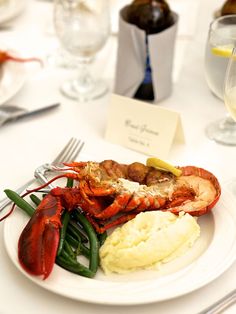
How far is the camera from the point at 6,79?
3.73 feet

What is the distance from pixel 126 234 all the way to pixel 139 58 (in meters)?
0.51

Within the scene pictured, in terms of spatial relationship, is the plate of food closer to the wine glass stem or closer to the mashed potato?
the mashed potato

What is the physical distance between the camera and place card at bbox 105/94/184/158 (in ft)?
3.00

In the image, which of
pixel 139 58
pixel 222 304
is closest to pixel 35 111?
pixel 139 58

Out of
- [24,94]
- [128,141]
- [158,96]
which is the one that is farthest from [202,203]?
[24,94]

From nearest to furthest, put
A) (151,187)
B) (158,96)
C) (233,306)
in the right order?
(233,306)
(151,187)
(158,96)

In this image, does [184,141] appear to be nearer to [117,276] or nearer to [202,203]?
[202,203]

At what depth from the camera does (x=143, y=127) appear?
0.94 m

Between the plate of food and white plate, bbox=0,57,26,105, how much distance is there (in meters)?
0.38

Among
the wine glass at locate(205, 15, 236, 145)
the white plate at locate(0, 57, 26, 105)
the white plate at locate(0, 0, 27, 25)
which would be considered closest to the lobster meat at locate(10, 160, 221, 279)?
the wine glass at locate(205, 15, 236, 145)

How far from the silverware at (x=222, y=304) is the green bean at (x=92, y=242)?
15cm

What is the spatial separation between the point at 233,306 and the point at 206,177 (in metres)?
0.21

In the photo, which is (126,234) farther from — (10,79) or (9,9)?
(9,9)

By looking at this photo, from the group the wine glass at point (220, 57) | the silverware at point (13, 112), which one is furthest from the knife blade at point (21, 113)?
the wine glass at point (220, 57)
